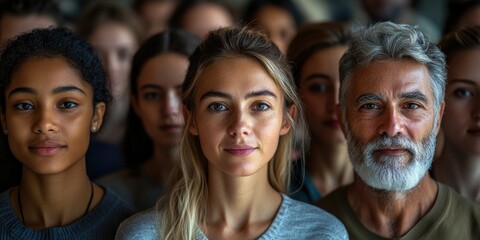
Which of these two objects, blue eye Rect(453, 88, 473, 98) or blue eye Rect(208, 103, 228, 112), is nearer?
blue eye Rect(208, 103, 228, 112)

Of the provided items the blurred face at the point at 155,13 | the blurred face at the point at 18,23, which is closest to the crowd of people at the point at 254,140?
the blurred face at the point at 18,23

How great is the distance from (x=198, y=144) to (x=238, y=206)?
0.28 m

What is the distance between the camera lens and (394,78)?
2740 millimetres

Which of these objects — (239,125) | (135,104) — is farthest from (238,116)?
(135,104)

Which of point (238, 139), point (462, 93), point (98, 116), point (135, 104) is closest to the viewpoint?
point (238, 139)

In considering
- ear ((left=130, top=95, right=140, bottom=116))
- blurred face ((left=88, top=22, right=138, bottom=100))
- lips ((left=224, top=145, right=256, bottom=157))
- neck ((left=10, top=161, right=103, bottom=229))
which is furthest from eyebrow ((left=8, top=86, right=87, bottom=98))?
blurred face ((left=88, top=22, right=138, bottom=100))

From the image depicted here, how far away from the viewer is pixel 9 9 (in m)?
4.54

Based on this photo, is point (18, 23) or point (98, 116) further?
point (18, 23)

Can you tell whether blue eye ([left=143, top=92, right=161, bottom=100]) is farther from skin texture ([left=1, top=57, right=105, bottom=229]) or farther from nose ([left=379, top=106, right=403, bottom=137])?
nose ([left=379, top=106, right=403, bottom=137])

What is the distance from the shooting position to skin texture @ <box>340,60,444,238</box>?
107 inches

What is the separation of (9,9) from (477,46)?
105 inches

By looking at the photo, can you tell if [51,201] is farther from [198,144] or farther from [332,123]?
[332,123]

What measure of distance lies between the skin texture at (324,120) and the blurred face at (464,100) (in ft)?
1.73

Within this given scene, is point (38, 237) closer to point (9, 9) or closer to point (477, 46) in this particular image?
point (477, 46)
